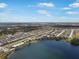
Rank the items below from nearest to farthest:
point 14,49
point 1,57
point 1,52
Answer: point 1,57
point 1,52
point 14,49

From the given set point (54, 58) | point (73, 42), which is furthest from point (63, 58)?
point (73, 42)

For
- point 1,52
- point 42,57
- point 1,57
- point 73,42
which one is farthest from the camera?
point 73,42

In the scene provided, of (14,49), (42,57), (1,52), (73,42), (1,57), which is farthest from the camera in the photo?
(73,42)

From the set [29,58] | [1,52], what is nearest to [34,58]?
[29,58]

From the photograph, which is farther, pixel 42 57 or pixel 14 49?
pixel 14 49

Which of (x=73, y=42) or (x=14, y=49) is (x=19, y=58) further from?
(x=73, y=42)

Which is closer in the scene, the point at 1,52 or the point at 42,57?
the point at 42,57

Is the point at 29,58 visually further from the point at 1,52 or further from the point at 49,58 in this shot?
the point at 1,52

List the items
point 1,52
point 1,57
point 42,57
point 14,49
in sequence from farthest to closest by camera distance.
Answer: point 14,49 < point 1,52 < point 42,57 < point 1,57
